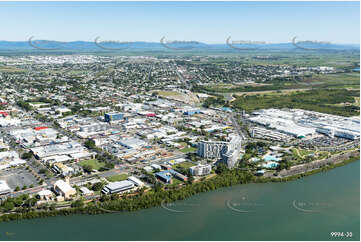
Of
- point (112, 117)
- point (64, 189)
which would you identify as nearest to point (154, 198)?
point (64, 189)

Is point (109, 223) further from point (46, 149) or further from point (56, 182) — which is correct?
point (46, 149)

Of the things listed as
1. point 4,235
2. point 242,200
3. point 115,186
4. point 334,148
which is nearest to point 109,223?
point 115,186

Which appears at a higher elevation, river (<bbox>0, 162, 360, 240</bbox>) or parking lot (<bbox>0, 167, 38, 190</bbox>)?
parking lot (<bbox>0, 167, 38, 190</bbox>)

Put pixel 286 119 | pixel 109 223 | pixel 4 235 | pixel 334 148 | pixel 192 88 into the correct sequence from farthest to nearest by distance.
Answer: pixel 192 88 → pixel 286 119 → pixel 334 148 → pixel 109 223 → pixel 4 235

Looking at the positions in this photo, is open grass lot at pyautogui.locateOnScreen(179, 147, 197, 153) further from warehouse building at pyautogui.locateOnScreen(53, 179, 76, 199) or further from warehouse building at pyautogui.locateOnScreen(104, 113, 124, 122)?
warehouse building at pyautogui.locateOnScreen(104, 113, 124, 122)

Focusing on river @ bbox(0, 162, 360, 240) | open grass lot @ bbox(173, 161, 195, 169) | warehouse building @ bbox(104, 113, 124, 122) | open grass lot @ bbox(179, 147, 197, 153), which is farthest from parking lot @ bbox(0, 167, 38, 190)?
warehouse building @ bbox(104, 113, 124, 122)

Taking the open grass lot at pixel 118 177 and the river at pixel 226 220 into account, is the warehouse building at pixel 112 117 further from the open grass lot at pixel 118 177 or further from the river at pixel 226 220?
the river at pixel 226 220

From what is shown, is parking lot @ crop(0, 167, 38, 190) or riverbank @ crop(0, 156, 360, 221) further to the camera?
parking lot @ crop(0, 167, 38, 190)
